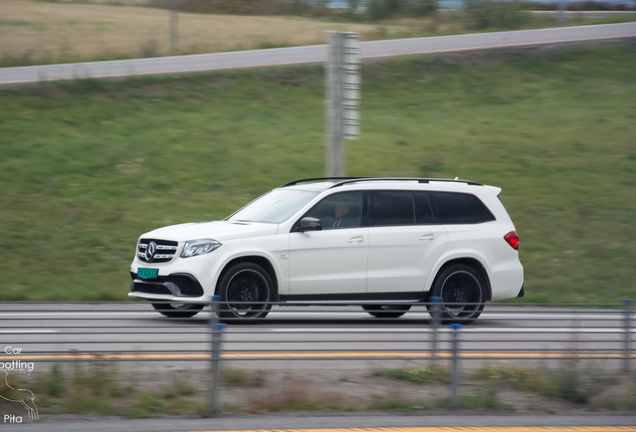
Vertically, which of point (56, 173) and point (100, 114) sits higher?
point (100, 114)

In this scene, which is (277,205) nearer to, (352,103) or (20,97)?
(352,103)

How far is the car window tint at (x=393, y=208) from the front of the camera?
38.7 ft

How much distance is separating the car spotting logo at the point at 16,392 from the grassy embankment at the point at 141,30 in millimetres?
24774

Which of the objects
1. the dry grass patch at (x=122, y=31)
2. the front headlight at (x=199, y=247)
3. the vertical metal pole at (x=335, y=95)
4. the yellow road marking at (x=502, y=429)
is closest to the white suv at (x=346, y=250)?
the front headlight at (x=199, y=247)

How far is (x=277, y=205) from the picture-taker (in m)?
12.0

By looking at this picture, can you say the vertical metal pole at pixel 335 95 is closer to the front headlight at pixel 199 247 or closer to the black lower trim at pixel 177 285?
the front headlight at pixel 199 247

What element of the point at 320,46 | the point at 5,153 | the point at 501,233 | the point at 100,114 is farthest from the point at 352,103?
the point at 320,46

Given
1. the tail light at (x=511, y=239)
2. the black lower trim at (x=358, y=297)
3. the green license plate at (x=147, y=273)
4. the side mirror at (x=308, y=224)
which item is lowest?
the black lower trim at (x=358, y=297)

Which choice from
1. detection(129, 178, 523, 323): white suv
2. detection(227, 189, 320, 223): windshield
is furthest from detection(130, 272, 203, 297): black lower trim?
detection(227, 189, 320, 223): windshield

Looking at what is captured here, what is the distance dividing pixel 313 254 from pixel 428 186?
2.01 meters

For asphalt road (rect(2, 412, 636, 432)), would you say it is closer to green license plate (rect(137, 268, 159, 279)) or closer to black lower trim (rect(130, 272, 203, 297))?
black lower trim (rect(130, 272, 203, 297))

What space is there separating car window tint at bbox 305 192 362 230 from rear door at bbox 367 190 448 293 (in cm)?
19

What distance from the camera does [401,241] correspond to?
38.3 feet

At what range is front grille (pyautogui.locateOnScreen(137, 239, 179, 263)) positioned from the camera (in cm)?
1102
